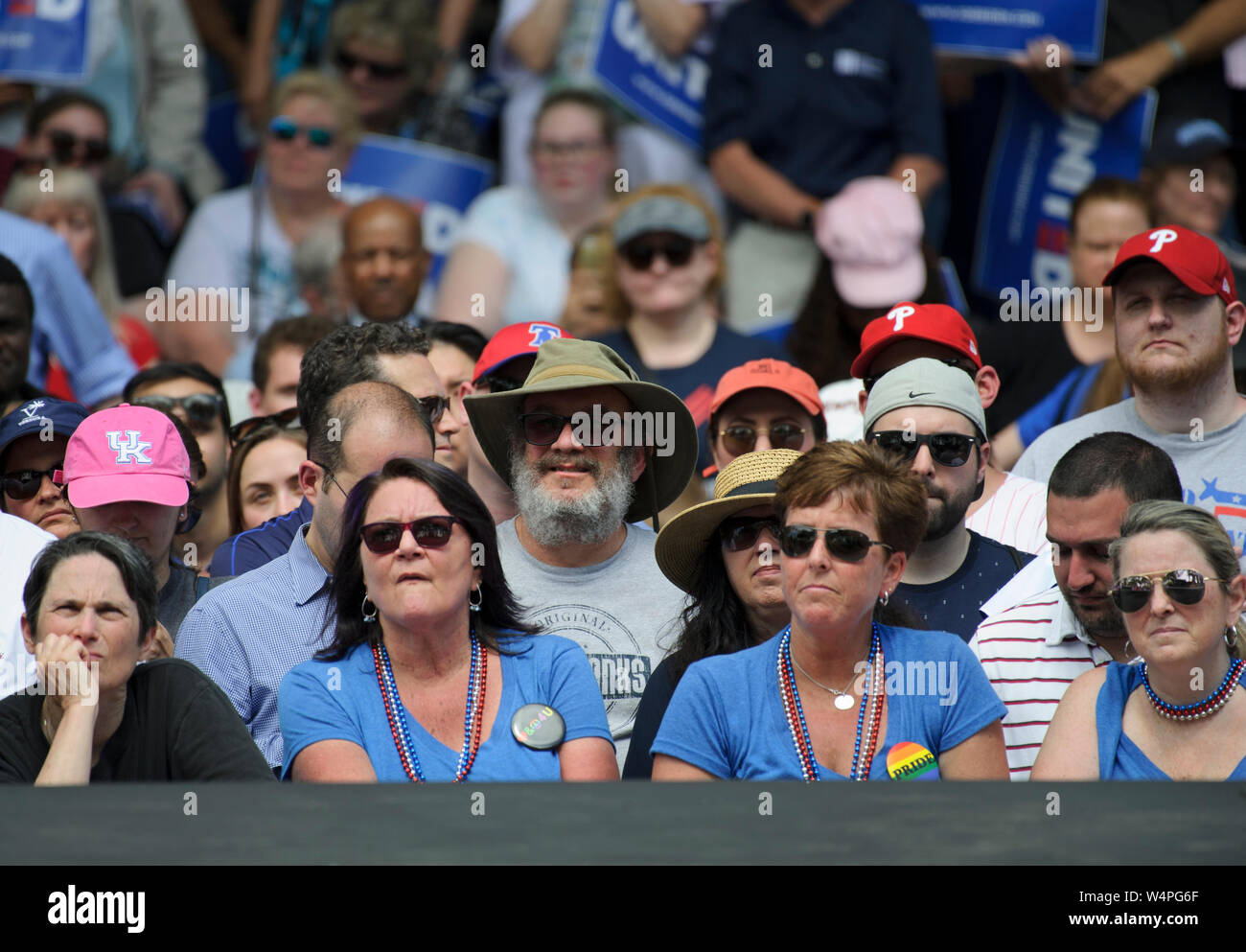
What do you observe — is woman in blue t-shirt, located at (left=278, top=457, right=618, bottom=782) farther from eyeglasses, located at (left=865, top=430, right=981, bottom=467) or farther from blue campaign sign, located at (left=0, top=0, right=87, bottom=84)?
blue campaign sign, located at (left=0, top=0, right=87, bottom=84)

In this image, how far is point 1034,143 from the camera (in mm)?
7535

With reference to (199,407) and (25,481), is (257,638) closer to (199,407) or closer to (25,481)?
(25,481)

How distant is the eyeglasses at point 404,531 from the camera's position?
3859mm

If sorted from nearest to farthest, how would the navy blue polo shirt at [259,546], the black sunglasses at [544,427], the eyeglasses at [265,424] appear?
the black sunglasses at [544,427]
the navy blue polo shirt at [259,546]
the eyeglasses at [265,424]

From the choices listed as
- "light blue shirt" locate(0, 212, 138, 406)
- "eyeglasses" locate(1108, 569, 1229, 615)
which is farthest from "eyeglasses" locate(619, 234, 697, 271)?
"eyeglasses" locate(1108, 569, 1229, 615)

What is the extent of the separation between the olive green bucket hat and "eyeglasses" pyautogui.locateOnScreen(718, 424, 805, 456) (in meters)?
0.26

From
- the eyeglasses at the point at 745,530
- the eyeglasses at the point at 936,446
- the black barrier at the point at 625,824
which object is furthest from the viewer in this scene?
the eyeglasses at the point at 936,446

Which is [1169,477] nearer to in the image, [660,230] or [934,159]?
[660,230]

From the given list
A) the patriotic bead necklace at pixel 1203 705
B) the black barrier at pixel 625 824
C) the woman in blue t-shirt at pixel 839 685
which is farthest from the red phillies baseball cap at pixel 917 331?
the black barrier at pixel 625 824

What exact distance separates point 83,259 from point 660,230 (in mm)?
2561

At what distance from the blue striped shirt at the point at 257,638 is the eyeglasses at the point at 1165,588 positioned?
1.83 meters

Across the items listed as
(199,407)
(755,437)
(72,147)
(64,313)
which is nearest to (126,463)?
(199,407)

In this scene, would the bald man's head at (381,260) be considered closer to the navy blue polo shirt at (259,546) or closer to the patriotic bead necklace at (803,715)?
the navy blue polo shirt at (259,546)

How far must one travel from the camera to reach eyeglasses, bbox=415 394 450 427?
198 inches
